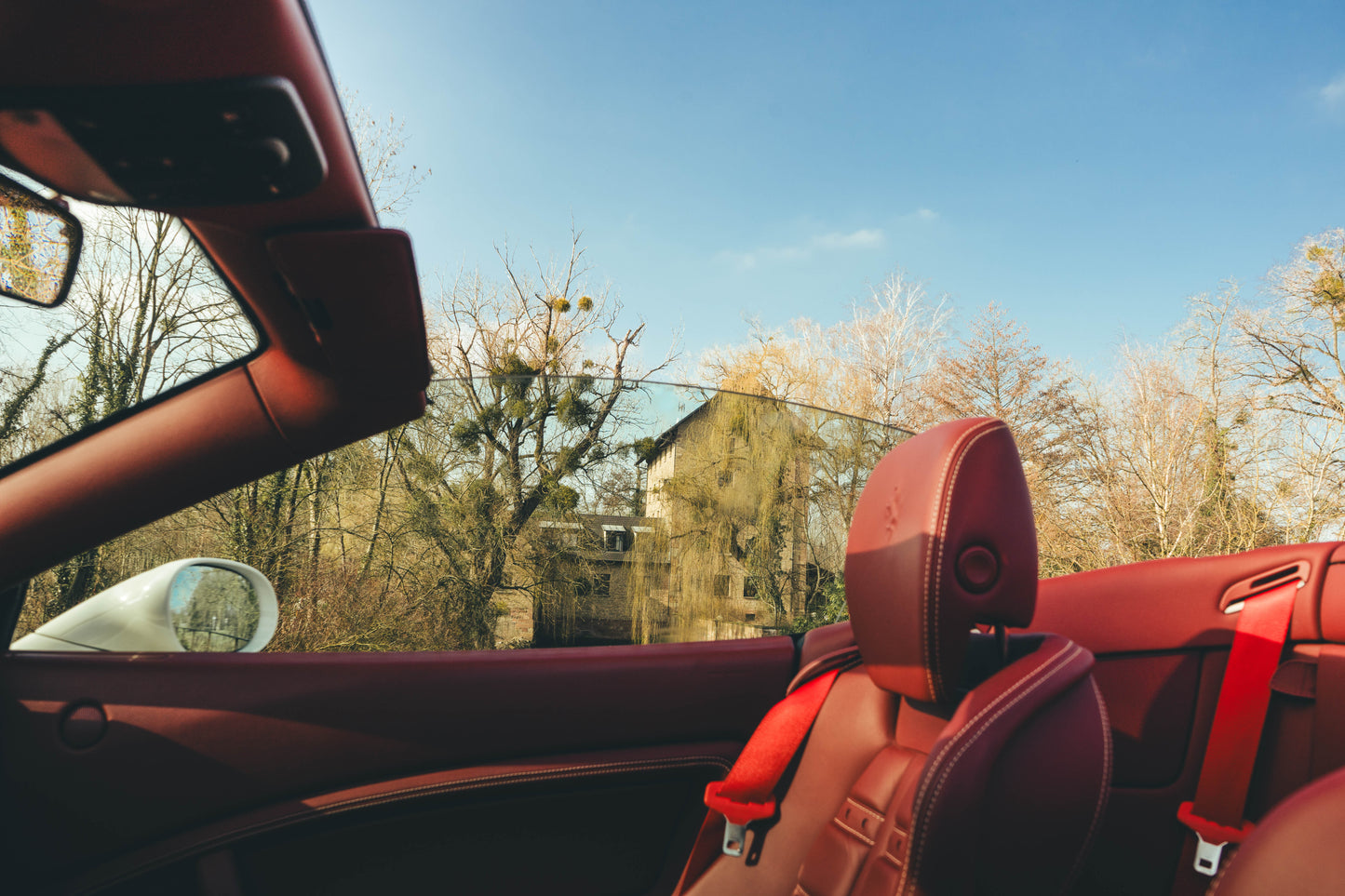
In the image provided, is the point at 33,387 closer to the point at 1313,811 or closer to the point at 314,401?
the point at 314,401

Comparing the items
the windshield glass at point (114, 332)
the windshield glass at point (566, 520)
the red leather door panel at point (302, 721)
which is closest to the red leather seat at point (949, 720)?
the red leather door panel at point (302, 721)

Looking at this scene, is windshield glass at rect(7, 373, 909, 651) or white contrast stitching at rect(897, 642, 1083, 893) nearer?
white contrast stitching at rect(897, 642, 1083, 893)

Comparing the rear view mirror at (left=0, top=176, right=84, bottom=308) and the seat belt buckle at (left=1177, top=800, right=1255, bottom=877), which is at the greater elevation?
the rear view mirror at (left=0, top=176, right=84, bottom=308)

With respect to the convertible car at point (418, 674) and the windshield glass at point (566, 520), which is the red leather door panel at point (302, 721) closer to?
the convertible car at point (418, 674)

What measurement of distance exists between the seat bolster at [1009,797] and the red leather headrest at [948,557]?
10 cm

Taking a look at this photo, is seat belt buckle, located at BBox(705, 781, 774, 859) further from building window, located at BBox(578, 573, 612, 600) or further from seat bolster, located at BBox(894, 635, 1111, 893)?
building window, located at BBox(578, 573, 612, 600)

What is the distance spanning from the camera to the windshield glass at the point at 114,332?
4.38 ft

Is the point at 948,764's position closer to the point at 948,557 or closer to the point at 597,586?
the point at 948,557

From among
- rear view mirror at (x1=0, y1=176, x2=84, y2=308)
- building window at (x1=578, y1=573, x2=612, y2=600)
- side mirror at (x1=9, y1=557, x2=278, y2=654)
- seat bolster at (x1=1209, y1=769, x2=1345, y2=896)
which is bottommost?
building window at (x1=578, y1=573, x2=612, y2=600)

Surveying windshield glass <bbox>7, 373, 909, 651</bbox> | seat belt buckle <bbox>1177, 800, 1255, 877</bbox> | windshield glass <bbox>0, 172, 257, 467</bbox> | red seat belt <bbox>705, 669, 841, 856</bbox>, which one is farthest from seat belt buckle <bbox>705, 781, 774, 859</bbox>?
windshield glass <bbox>7, 373, 909, 651</bbox>

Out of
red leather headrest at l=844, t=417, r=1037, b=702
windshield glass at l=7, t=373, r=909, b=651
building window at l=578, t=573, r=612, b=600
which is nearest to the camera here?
red leather headrest at l=844, t=417, r=1037, b=702

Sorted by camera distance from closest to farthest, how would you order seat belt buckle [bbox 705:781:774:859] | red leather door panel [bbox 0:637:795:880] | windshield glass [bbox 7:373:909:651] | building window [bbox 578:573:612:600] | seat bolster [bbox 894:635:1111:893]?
seat bolster [bbox 894:635:1111:893] → red leather door panel [bbox 0:637:795:880] → seat belt buckle [bbox 705:781:774:859] → windshield glass [bbox 7:373:909:651] → building window [bbox 578:573:612:600]

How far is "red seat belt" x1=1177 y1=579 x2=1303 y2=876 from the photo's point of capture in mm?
1370

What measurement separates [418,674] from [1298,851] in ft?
4.88
